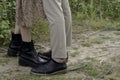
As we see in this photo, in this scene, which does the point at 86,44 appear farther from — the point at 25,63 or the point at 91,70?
the point at 25,63

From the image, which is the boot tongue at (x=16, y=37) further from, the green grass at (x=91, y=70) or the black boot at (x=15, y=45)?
the green grass at (x=91, y=70)

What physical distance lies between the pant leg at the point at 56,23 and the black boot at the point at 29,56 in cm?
33

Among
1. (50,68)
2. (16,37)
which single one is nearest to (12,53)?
(16,37)

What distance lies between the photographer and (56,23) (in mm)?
3051

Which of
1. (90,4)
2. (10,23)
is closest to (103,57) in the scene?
(10,23)

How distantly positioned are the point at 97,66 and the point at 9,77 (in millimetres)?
892

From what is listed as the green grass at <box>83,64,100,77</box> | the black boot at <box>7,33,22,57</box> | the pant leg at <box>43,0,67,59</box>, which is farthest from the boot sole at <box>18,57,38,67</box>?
the green grass at <box>83,64,100,77</box>

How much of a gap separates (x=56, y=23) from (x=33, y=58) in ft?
1.72

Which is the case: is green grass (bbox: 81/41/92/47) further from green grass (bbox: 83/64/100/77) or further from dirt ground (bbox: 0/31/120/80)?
green grass (bbox: 83/64/100/77)

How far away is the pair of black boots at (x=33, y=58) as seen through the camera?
3.24 m

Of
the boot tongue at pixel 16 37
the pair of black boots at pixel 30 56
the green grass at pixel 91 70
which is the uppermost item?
the boot tongue at pixel 16 37

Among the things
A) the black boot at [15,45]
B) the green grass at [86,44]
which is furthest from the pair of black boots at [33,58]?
the green grass at [86,44]

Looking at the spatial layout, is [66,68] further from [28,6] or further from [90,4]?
[90,4]

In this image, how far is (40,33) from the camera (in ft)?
15.1
